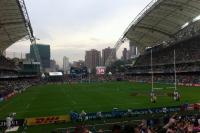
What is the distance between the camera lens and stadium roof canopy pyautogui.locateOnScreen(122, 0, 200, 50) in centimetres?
8431

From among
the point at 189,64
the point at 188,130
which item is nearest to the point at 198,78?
the point at 189,64

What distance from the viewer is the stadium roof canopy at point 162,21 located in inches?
3319

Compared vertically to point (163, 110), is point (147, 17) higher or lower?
higher

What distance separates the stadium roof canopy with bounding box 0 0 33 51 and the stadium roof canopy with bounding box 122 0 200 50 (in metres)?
30.9

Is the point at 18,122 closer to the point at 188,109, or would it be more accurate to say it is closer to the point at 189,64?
the point at 188,109

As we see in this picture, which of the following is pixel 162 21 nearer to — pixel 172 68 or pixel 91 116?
pixel 172 68

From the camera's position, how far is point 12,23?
9038 centimetres

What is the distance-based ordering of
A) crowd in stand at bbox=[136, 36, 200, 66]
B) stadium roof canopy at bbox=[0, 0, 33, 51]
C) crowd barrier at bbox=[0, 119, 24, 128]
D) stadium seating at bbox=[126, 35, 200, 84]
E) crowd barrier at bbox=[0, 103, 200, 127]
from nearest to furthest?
crowd barrier at bbox=[0, 119, 24, 128] < crowd barrier at bbox=[0, 103, 200, 127] < stadium roof canopy at bbox=[0, 0, 33, 51] < stadium seating at bbox=[126, 35, 200, 84] < crowd in stand at bbox=[136, 36, 200, 66]

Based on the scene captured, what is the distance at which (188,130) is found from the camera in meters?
14.8

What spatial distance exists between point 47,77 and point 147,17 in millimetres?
73420

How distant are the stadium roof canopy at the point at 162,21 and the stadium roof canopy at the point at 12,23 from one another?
30874 millimetres

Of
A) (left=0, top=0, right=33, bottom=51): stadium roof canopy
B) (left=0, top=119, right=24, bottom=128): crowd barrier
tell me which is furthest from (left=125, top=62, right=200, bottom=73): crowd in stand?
(left=0, top=119, right=24, bottom=128): crowd barrier

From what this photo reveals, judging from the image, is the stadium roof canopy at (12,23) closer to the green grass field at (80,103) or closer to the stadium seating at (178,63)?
the green grass field at (80,103)

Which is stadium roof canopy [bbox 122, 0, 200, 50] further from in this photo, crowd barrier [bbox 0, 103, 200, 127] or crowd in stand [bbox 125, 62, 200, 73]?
crowd barrier [bbox 0, 103, 200, 127]
